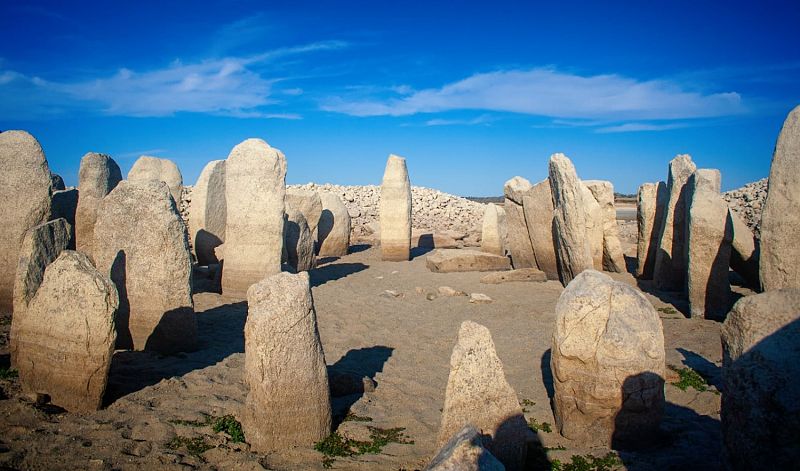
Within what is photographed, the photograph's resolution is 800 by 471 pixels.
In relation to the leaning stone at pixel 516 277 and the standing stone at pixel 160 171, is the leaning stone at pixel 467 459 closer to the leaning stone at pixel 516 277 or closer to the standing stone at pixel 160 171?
the leaning stone at pixel 516 277

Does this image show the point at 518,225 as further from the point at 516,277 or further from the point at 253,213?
the point at 253,213

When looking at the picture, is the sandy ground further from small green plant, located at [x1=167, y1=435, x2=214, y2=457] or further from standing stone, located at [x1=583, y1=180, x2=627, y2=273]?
standing stone, located at [x1=583, y1=180, x2=627, y2=273]

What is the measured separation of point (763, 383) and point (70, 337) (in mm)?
4902

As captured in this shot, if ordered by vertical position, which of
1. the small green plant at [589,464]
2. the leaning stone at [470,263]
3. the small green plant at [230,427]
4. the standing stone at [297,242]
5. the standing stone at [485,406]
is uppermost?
the standing stone at [297,242]

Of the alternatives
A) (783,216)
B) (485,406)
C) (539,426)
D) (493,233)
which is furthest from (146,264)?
(493,233)

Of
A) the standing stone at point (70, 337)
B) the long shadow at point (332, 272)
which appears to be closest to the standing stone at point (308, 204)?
the long shadow at point (332, 272)

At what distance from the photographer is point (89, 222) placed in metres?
9.11

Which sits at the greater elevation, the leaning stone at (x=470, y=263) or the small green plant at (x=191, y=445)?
the leaning stone at (x=470, y=263)

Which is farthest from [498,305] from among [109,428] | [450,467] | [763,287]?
[450,467]

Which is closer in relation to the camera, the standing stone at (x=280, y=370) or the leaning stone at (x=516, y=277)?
the standing stone at (x=280, y=370)

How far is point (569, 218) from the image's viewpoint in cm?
995

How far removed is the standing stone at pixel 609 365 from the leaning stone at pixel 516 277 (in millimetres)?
6962

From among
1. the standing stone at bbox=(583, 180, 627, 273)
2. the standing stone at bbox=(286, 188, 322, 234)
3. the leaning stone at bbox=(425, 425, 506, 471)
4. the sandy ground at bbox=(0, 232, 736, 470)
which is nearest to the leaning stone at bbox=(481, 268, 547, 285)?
the sandy ground at bbox=(0, 232, 736, 470)

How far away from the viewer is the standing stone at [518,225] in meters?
12.3
